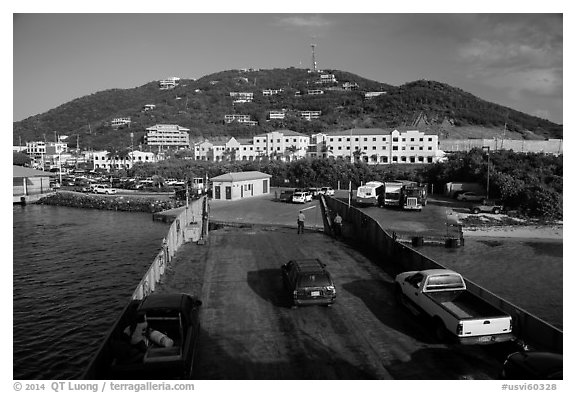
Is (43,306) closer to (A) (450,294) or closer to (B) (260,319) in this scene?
(B) (260,319)

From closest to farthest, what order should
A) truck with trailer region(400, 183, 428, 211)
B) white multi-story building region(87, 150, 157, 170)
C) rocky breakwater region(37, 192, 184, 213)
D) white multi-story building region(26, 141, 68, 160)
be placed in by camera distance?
truck with trailer region(400, 183, 428, 211) → rocky breakwater region(37, 192, 184, 213) → white multi-story building region(87, 150, 157, 170) → white multi-story building region(26, 141, 68, 160)

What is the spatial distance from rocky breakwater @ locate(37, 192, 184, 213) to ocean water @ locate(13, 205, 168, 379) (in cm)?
872

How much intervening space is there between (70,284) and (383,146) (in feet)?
304

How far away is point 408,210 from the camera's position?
140 feet

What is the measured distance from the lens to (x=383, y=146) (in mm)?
109438

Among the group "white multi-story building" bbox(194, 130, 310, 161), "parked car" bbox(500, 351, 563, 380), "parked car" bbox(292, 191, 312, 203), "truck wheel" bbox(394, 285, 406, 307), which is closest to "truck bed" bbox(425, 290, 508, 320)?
"truck wheel" bbox(394, 285, 406, 307)

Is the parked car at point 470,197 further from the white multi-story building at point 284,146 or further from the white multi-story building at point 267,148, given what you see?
the white multi-story building at point 284,146

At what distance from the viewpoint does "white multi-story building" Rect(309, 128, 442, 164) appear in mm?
105375

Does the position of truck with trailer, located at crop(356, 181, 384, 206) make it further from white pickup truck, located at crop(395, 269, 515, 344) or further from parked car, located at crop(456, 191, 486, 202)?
white pickup truck, located at crop(395, 269, 515, 344)

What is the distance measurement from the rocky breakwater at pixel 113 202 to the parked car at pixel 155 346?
1791 inches

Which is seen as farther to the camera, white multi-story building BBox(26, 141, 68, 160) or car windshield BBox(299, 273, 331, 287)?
white multi-story building BBox(26, 141, 68, 160)

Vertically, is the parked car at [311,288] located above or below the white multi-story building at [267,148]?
below

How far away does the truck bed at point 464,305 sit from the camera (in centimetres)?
1136

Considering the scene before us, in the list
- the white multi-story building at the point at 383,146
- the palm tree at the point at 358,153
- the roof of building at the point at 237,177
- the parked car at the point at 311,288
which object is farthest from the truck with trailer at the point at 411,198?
the palm tree at the point at 358,153
